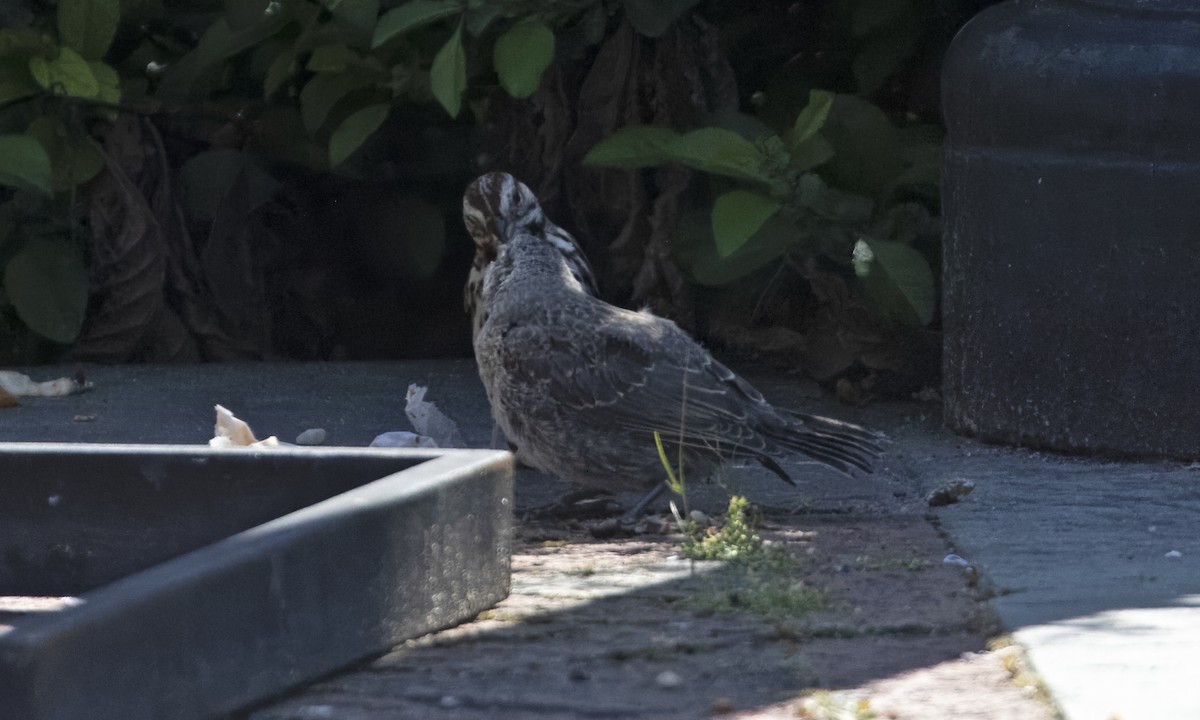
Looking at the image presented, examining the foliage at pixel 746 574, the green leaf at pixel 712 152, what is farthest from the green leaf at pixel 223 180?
the foliage at pixel 746 574

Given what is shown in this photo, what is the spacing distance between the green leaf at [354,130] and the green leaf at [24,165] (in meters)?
0.86

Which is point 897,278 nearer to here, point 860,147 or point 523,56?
point 860,147

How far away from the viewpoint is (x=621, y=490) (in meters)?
4.32

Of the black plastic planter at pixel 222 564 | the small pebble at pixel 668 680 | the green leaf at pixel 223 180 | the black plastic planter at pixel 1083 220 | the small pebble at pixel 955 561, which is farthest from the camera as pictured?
the green leaf at pixel 223 180

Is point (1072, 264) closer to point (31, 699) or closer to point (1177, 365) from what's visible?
point (1177, 365)

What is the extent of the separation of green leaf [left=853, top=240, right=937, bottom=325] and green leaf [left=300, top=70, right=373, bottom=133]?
1.70 metres

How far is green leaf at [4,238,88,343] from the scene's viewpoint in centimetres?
558

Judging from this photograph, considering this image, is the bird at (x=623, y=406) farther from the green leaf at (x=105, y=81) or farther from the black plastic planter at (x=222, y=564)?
the green leaf at (x=105, y=81)

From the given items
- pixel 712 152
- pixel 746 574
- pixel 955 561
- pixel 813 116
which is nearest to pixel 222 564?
pixel 746 574

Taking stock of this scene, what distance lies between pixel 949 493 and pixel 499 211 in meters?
1.58

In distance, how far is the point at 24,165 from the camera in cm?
508

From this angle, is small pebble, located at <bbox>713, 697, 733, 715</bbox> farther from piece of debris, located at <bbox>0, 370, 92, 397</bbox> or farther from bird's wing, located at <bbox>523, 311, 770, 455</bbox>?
piece of debris, located at <bbox>0, 370, 92, 397</bbox>

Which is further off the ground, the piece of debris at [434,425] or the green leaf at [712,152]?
the green leaf at [712,152]

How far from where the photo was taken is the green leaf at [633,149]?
16.2ft
